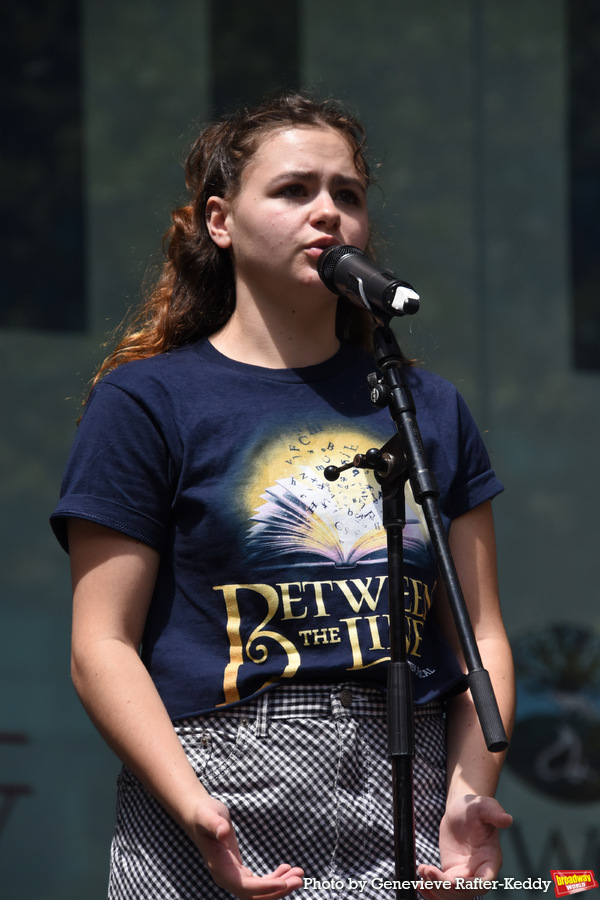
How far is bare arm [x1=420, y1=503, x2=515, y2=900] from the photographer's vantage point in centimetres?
157

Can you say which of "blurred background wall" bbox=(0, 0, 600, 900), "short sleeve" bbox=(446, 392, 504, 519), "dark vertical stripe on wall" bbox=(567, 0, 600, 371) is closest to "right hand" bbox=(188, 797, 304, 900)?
"short sleeve" bbox=(446, 392, 504, 519)

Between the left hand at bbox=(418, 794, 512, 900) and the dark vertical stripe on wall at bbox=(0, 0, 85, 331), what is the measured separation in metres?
2.48

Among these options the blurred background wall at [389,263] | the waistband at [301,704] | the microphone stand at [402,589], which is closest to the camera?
the microphone stand at [402,589]

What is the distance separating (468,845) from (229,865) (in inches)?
14.2

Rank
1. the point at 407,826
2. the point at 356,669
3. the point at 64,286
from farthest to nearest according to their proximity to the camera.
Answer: the point at 64,286 → the point at 356,669 → the point at 407,826

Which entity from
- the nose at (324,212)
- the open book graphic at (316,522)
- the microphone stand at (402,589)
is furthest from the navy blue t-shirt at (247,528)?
the nose at (324,212)

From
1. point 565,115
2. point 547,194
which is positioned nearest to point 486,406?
point 547,194

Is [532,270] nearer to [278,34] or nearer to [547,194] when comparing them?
[547,194]

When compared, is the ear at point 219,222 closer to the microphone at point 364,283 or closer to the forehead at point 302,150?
the forehead at point 302,150

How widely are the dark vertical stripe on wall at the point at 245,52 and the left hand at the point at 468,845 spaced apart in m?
2.82

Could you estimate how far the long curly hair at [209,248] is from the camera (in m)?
1.98

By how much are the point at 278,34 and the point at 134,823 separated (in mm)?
3021

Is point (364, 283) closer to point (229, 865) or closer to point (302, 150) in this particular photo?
point (302, 150)

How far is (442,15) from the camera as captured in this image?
4.16m
